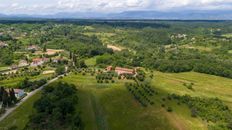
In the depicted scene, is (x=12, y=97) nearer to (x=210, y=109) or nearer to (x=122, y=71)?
(x=122, y=71)

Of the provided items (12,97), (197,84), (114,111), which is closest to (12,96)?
(12,97)

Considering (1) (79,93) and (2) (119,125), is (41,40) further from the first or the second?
(2) (119,125)

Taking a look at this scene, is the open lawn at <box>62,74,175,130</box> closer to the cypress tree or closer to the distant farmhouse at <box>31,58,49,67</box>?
the cypress tree

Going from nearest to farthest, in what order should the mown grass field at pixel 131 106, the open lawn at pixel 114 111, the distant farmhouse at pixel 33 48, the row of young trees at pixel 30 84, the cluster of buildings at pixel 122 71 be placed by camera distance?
the open lawn at pixel 114 111 → the mown grass field at pixel 131 106 → the row of young trees at pixel 30 84 → the cluster of buildings at pixel 122 71 → the distant farmhouse at pixel 33 48

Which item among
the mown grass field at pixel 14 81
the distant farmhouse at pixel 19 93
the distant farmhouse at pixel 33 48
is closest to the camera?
the distant farmhouse at pixel 19 93

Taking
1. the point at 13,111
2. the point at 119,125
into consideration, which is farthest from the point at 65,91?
the point at 119,125

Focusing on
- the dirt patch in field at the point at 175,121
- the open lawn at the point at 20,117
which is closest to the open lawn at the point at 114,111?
the dirt patch in field at the point at 175,121

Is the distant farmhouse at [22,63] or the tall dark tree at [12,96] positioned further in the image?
the distant farmhouse at [22,63]

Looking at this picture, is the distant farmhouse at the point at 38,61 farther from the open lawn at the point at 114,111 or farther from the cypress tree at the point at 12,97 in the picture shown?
the cypress tree at the point at 12,97
